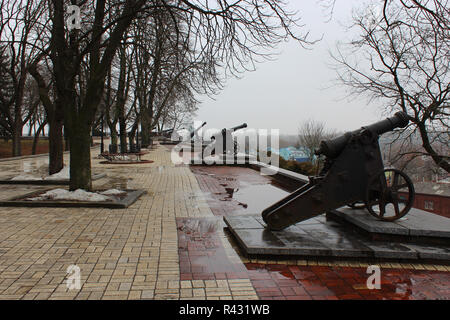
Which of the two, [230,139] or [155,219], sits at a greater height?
[230,139]

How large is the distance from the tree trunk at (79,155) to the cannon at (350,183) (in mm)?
5429

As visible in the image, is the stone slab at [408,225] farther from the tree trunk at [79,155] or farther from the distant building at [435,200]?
the distant building at [435,200]

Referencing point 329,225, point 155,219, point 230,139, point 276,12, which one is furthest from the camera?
point 230,139

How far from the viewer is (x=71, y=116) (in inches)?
338

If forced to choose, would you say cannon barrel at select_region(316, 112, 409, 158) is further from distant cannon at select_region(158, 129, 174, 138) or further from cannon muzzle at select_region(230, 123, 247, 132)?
distant cannon at select_region(158, 129, 174, 138)

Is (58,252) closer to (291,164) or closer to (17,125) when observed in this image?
(291,164)

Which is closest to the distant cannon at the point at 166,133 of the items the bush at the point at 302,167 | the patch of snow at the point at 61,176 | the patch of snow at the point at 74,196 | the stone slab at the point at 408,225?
the bush at the point at 302,167

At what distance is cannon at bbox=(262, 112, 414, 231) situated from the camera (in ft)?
15.9

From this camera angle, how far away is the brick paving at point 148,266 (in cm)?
343

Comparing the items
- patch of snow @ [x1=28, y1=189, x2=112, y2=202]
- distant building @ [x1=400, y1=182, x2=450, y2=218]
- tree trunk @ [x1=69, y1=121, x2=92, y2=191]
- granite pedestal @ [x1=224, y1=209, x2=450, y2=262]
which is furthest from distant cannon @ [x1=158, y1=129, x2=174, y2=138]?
granite pedestal @ [x1=224, y1=209, x2=450, y2=262]

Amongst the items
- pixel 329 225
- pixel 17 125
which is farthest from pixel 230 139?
pixel 329 225

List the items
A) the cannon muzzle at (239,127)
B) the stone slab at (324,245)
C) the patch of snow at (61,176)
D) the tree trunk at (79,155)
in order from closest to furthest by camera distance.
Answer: the stone slab at (324,245) < the tree trunk at (79,155) < the patch of snow at (61,176) < the cannon muzzle at (239,127)

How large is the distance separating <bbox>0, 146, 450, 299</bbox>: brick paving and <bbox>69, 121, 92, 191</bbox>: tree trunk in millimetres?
2077
